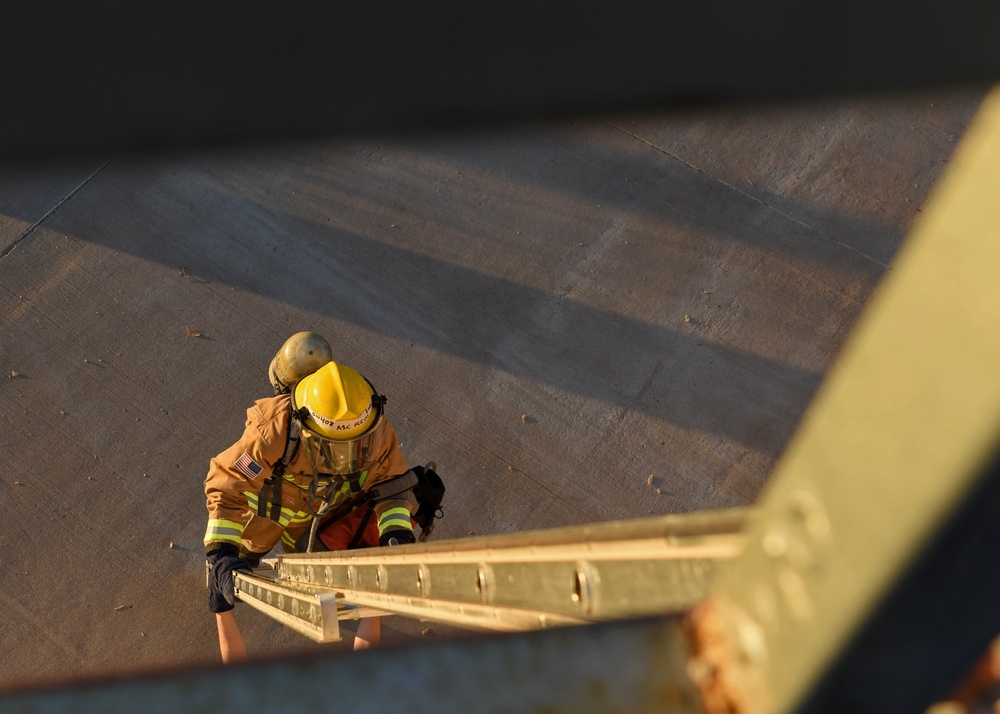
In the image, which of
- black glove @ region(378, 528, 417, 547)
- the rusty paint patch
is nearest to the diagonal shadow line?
black glove @ region(378, 528, 417, 547)

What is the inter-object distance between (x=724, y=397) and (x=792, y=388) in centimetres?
44

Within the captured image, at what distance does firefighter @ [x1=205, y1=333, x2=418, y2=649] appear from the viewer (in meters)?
3.69

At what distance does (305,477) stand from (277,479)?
123mm

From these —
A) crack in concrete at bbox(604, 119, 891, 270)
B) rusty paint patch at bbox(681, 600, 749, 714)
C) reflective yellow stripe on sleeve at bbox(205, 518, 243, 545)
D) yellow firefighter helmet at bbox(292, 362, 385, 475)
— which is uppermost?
rusty paint patch at bbox(681, 600, 749, 714)

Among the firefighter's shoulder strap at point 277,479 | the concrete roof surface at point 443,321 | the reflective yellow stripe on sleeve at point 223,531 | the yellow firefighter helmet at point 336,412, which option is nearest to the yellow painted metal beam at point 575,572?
the yellow firefighter helmet at point 336,412

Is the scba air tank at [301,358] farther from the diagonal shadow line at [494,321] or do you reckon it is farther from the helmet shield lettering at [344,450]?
the diagonal shadow line at [494,321]

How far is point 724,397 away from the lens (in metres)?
5.52

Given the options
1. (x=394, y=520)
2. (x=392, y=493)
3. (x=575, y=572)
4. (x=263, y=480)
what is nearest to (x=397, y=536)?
(x=394, y=520)

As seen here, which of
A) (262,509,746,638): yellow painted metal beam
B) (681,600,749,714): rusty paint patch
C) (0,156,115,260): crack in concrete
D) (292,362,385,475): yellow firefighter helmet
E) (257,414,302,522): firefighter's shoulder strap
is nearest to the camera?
(681,600,749,714): rusty paint patch

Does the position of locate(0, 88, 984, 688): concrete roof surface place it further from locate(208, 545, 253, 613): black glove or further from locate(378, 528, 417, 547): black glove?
locate(378, 528, 417, 547): black glove

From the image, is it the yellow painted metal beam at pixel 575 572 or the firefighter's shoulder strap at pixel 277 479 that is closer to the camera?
the yellow painted metal beam at pixel 575 572

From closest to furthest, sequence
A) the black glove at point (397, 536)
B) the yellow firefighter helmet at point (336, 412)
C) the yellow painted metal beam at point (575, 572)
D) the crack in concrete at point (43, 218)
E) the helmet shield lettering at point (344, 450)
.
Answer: the yellow painted metal beam at point (575, 572) < the yellow firefighter helmet at point (336, 412) < the helmet shield lettering at point (344, 450) < the black glove at point (397, 536) < the crack in concrete at point (43, 218)

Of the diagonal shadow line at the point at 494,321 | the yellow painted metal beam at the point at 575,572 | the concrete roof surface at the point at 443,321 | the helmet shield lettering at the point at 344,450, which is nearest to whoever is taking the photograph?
the yellow painted metal beam at the point at 575,572

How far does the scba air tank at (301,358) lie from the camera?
4.10 meters
